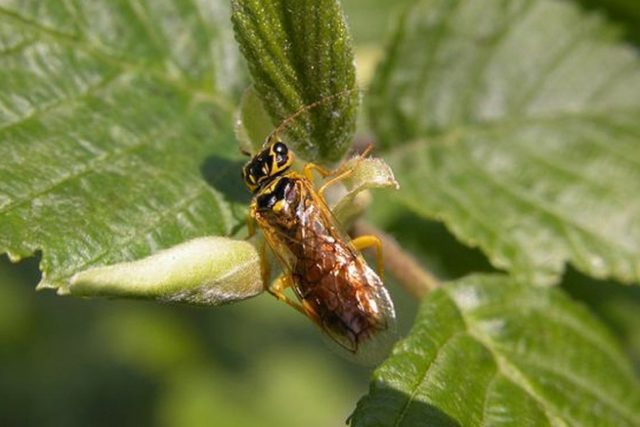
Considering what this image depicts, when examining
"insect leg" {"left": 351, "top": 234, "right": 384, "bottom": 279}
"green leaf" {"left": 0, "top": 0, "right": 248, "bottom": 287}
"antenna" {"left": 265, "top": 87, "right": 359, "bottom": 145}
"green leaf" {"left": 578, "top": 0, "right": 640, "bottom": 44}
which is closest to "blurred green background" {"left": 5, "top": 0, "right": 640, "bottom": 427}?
"green leaf" {"left": 578, "top": 0, "right": 640, "bottom": 44}

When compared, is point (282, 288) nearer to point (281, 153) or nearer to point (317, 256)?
point (317, 256)

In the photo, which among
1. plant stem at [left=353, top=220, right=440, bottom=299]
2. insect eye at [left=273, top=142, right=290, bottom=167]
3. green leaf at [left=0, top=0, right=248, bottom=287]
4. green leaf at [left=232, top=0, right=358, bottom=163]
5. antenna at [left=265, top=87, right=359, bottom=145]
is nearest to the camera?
green leaf at [left=232, top=0, right=358, bottom=163]

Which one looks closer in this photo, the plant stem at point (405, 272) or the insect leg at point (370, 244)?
the insect leg at point (370, 244)

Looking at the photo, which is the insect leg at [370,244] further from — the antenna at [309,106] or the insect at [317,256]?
the antenna at [309,106]

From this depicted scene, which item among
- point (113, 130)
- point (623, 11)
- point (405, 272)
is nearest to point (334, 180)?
point (405, 272)

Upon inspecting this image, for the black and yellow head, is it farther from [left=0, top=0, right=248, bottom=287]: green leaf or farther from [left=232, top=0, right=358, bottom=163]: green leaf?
[left=232, top=0, right=358, bottom=163]: green leaf

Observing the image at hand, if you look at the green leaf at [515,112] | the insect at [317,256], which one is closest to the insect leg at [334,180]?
the insect at [317,256]

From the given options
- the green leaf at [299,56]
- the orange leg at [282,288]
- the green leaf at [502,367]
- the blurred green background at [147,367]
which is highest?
the green leaf at [299,56]
